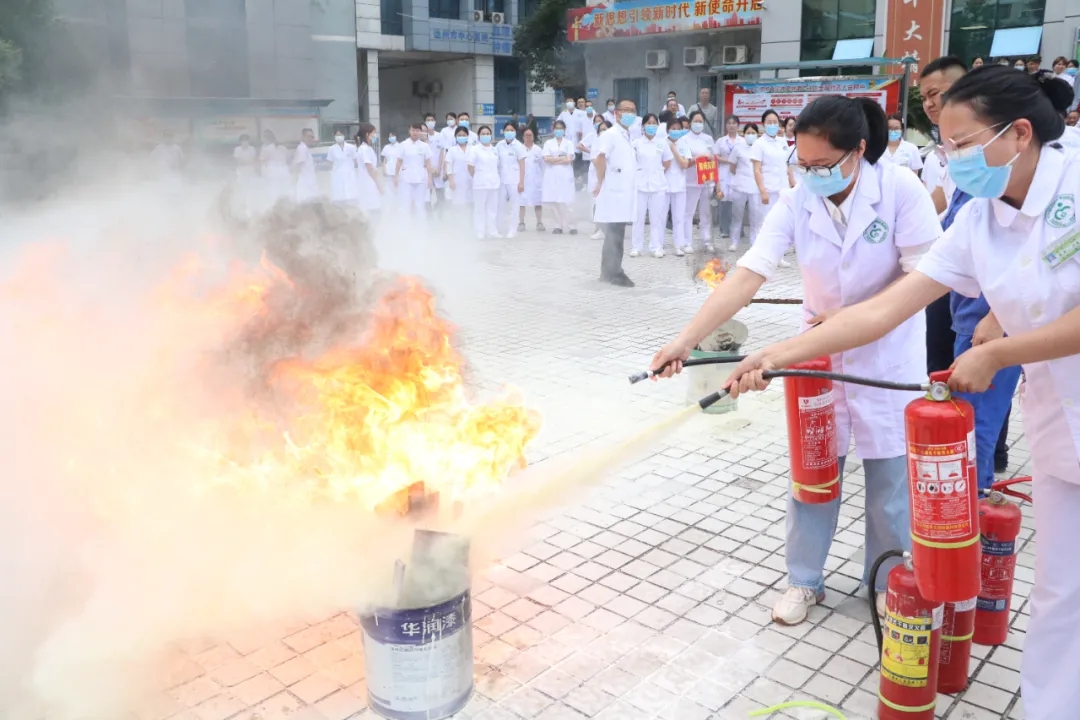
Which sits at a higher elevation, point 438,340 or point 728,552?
point 438,340

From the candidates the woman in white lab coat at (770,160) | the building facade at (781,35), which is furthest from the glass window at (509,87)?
the woman in white lab coat at (770,160)

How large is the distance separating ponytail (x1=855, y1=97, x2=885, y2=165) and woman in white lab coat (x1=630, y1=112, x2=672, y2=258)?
9.26 m

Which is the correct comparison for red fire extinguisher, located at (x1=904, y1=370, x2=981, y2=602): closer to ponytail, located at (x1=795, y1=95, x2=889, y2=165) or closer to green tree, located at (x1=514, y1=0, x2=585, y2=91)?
ponytail, located at (x1=795, y1=95, x2=889, y2=165)

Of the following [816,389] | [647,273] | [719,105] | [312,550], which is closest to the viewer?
[816,389]

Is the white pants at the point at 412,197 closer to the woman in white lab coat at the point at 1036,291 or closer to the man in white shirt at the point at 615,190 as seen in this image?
the man in white shirt at the point at 615,190

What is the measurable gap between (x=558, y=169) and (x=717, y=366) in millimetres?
10176

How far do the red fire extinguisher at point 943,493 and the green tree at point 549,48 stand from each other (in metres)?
32.6

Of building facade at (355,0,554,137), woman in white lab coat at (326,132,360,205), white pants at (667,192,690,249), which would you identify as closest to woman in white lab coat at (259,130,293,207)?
building facade at (355,0,554,137)

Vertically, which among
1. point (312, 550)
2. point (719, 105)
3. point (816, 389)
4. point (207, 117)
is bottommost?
point (312, 550)

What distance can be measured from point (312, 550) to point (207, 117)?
10.7ft

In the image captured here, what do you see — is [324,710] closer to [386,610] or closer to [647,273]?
[386,610]

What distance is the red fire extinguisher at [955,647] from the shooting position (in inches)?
115

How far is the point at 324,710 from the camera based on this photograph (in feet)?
9.72

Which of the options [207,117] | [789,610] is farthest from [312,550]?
[207,117]
